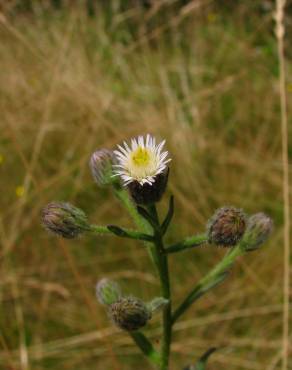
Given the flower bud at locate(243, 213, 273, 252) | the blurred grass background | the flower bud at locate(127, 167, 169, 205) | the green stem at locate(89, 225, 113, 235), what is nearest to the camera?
the flower bud at locate(127, 167, 169, 205)

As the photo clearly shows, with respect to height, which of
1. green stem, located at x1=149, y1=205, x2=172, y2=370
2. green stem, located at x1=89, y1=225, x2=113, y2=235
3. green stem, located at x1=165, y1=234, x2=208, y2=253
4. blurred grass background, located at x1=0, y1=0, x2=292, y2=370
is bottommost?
green stem, located at x1=149, y1=205, x2=172, y2=370

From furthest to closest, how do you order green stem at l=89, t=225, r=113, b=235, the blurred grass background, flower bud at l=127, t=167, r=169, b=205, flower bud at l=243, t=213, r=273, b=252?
the blurred grass background, flower bud at l=243, t=213, r=273, b=252, green stem at l=89, t=225, r=113, b=235, flower bud at l=127, t=167, r=169, b=205

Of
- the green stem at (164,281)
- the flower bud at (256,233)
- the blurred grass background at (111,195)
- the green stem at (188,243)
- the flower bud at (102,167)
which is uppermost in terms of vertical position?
the blurred grass background at (111,195)

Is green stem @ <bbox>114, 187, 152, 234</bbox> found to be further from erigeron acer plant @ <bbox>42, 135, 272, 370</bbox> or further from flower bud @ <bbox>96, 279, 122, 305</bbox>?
flower bud @ <bbox>96, 279, 122, 305</bbox>

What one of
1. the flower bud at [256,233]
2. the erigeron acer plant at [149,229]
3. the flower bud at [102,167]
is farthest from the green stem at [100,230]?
the flower bud at [256,233]

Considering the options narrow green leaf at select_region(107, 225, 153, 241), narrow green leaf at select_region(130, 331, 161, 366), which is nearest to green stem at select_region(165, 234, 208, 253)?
narrow green leaf at select_region(107, 225, 153, 241)

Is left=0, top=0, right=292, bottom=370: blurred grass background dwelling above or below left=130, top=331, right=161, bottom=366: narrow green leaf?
above

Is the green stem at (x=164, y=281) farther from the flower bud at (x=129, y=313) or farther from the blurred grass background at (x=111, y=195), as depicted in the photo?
the blurred grass background at (x=111, y=195)

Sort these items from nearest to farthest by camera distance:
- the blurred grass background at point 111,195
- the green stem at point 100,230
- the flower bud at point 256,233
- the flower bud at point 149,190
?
the flower bud at point 149,190, the green stem at point 100,230, the flower bud at point 256,233, the blurred grass background at point 111,195
